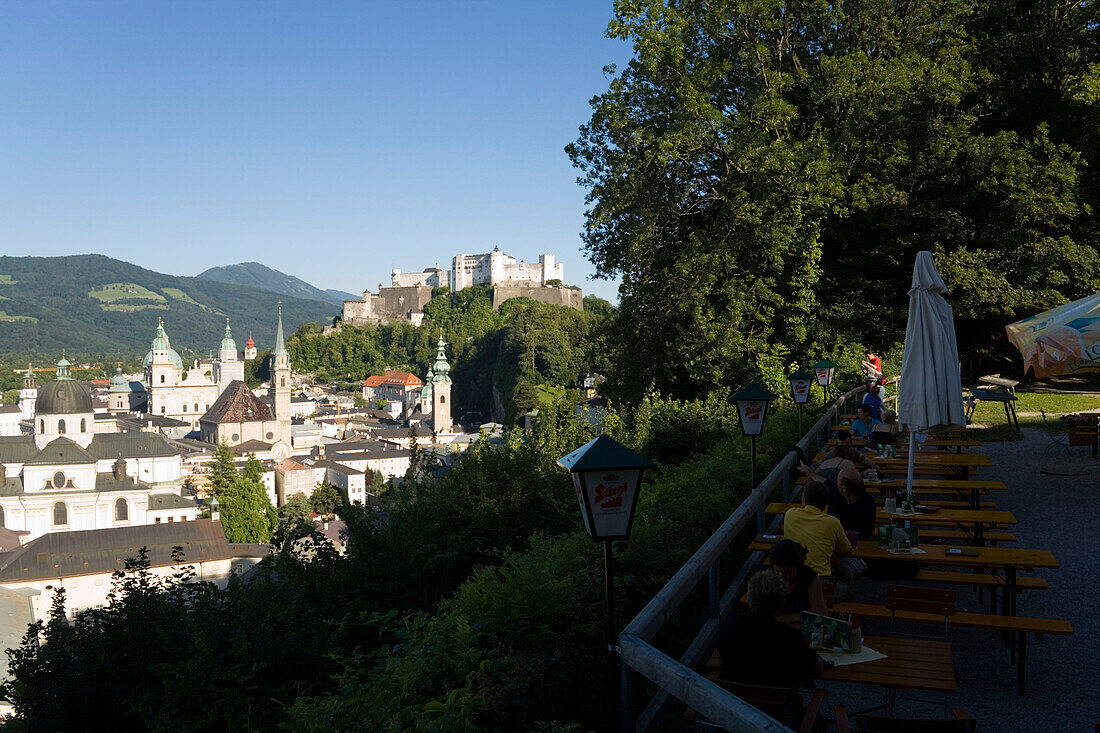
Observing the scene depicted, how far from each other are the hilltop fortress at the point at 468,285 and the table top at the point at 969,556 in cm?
13546

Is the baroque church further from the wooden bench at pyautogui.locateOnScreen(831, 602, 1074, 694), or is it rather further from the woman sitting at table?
the wooden bench at pyautogui.locateOnScreen(831, 602, 1074, 694)

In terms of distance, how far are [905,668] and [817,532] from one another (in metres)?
1.59

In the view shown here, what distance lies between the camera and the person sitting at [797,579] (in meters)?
5.09

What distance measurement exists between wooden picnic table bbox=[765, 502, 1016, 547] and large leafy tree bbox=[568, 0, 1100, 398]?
1106cm

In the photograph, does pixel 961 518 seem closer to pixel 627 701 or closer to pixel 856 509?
pixel 856 509

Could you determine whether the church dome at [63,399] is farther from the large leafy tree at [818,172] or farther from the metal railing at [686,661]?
the metal railing at [686,661]

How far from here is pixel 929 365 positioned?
8.78 metres

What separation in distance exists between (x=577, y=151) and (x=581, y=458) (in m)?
19.0

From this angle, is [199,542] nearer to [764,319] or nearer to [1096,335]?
[764,319]

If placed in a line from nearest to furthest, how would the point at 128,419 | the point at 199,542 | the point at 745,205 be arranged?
the point at 745,205, the point at 199,542, the point at 128,419

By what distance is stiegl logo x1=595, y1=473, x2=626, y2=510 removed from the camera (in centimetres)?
430

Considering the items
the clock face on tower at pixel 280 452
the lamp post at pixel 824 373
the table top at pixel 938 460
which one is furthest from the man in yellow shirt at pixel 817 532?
the clock face on tower at pixel 280 452

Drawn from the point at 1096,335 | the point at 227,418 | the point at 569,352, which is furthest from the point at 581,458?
the point at 227,418

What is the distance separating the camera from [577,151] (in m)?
22.3
